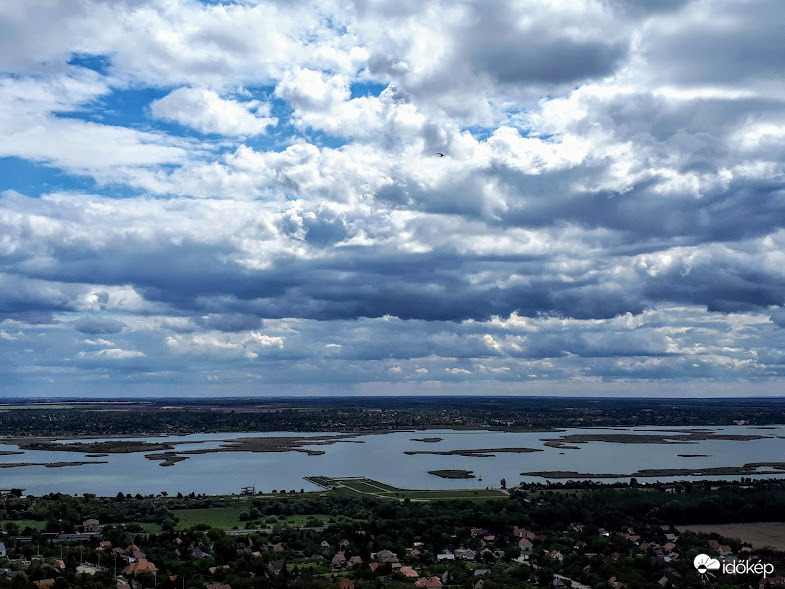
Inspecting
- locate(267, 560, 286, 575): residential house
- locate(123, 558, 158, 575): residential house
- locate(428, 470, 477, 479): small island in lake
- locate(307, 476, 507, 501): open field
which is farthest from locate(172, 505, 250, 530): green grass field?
locate(428, 470, 477, 479): small island in lake

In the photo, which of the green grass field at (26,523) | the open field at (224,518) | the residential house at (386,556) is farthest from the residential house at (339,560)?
the green grass field at (26,523)

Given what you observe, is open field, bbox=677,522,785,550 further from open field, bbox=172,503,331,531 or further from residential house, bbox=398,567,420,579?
open field, bbox=172,503,331,531

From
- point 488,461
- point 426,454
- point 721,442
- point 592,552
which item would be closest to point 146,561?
point 592,552

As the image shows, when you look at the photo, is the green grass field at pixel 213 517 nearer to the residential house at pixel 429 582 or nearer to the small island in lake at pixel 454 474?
the residential house at pixel 429 582

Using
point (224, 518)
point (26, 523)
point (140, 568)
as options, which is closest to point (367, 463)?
point (224, 518)

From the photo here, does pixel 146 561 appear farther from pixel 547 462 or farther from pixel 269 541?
pixel 547 462

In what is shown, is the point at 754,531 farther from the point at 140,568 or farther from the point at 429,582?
the point at 140,568
